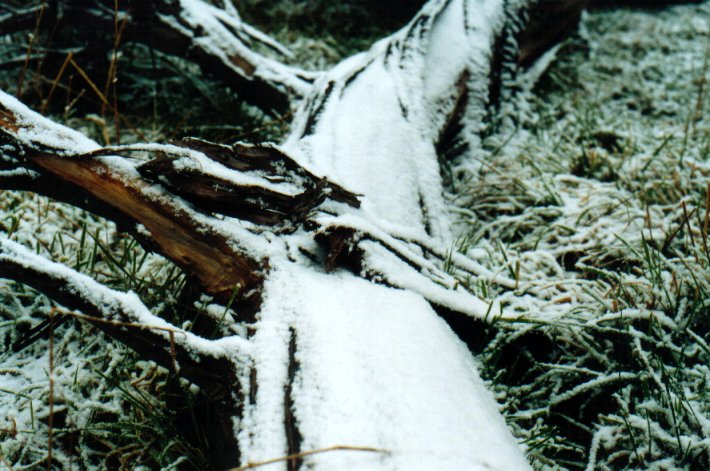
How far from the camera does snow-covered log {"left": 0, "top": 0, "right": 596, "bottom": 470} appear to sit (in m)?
0.94

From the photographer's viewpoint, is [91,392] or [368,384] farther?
[91,392]

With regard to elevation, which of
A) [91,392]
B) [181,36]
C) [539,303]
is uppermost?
[181,36]

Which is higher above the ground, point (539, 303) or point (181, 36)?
point (181, 36)

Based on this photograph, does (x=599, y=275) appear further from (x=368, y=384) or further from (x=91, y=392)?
(x=91, y=392)

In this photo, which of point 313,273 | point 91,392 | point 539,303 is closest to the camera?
point 313,273

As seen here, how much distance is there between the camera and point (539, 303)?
1.59 meters

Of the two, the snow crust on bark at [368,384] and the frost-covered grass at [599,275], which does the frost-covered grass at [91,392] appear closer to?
the snow crust on bark at [368,384]

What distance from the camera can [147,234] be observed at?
1.34m

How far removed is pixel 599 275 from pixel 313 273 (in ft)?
3.30

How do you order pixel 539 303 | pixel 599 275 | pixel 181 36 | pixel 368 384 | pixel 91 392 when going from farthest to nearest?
pixel 181 36
pixel 599 275
pixel 539 303
pixel 91 392
pixel 368 384

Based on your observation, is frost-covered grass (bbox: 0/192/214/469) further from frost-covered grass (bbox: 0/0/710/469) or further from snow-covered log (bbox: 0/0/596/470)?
snow-covered log (bbox: 0/0/596/470)

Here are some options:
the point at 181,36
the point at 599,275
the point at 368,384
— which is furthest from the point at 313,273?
the point at 181,36

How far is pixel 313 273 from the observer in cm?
125

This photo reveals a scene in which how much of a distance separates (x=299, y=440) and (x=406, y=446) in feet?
0.59
